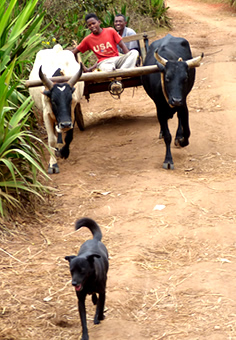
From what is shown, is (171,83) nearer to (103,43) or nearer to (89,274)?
(103,43)

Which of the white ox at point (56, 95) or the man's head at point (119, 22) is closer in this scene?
the white ox at point (56, 95)

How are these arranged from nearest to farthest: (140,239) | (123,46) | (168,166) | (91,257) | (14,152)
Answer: (91,257) < (140,239) < (14,152) < (168,166) < (123,46)

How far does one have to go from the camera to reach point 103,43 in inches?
340

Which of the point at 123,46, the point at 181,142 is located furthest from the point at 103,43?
the point at 181,142

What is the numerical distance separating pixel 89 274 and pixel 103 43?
5682 millimetres

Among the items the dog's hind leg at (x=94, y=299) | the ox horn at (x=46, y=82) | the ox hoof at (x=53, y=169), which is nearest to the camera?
the dog's hind leg at (x=94, y=299)

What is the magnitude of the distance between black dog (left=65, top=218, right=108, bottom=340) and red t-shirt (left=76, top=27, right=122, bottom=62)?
5014mm

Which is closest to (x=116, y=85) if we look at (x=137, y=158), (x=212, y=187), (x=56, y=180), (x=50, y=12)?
(x=137, y=158)

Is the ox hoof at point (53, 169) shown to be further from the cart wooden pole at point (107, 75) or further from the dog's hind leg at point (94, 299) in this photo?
the dog's hind leg at point (94, 299)

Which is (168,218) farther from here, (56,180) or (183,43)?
(183,43)

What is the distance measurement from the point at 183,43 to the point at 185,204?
2.93 meters

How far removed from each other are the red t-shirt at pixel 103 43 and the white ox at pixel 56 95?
592 mm

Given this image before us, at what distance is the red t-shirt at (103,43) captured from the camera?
8586 mm

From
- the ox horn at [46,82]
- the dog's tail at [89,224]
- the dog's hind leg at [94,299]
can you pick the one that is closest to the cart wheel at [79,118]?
the ox horn at [46,82]
